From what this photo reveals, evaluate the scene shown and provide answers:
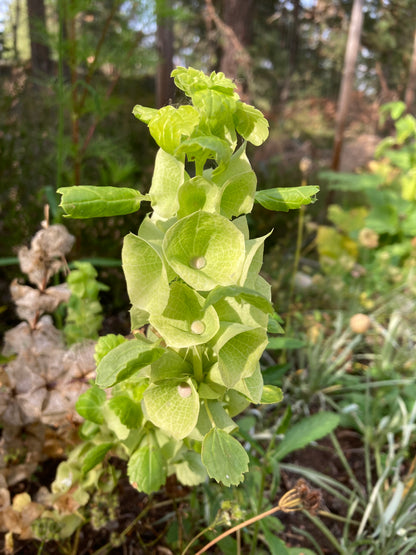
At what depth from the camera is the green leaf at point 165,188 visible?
0.47 m

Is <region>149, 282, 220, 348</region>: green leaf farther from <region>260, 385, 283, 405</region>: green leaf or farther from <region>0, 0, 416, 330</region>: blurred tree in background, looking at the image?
<region>0, 0, 416, 330</region>: blurred tree in background

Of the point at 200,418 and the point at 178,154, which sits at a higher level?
the point at 178,154

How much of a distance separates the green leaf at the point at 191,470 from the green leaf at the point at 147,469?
0.38 feet

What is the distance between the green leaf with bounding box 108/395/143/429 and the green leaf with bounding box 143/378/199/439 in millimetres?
100

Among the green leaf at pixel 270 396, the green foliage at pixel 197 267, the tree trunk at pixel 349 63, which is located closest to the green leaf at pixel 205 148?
the green foliage at pixel 197 267

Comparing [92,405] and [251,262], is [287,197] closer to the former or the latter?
[251,262]

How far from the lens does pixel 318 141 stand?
9.12m

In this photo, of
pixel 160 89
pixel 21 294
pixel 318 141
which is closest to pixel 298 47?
pixel 318 141

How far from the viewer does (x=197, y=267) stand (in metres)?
0.45

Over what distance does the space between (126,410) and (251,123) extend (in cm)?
40

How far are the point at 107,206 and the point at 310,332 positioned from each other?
160 centimetres

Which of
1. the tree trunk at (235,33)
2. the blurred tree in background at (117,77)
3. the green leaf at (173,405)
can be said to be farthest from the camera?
the tree trunk at (235,33)

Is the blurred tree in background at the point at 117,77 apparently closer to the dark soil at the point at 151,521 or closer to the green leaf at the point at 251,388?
the green leaf at the point at 251,388

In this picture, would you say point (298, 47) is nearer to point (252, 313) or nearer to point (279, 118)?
point (279, 118)
